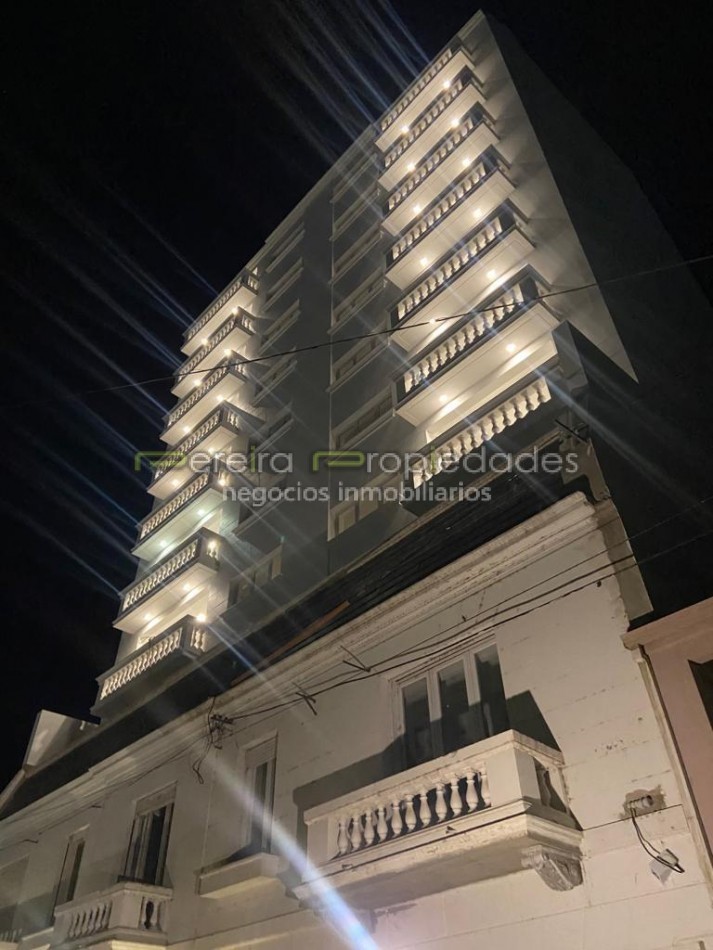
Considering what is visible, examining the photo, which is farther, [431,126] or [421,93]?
[421,93]

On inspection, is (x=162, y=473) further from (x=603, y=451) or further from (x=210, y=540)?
(x=603, y=451)

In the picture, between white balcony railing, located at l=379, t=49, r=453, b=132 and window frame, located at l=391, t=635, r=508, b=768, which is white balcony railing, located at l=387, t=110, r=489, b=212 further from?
window frame, located at l=391, t=635, r=508, b=768

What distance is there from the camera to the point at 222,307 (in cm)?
3619

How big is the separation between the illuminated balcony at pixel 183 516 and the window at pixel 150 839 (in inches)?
515

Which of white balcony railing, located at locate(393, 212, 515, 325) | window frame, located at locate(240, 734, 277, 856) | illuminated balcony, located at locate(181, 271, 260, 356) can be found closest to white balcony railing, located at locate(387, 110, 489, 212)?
white balcony railing, located at locate(393, 212, 515, 325)

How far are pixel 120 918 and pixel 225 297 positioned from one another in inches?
1190

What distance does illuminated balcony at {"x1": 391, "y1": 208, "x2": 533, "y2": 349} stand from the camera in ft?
60.9

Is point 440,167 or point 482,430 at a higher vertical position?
point 440,167

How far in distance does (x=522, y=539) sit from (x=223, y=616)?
44.4 feet

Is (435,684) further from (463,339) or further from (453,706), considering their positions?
(463,339)

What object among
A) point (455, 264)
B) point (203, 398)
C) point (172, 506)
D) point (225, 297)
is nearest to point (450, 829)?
point (455, 264)

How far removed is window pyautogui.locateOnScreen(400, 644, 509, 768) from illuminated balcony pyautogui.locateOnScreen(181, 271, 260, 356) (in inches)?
1073

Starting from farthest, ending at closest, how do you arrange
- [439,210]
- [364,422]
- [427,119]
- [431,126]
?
[427,119]
[431,126]
[439,210]
[364,422]

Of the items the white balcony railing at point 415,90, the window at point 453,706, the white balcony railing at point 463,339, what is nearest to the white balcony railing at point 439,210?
the white balcony railing at point 463,339
